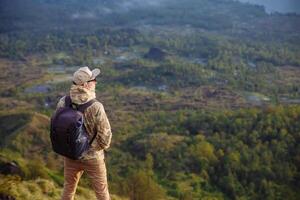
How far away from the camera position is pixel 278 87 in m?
116

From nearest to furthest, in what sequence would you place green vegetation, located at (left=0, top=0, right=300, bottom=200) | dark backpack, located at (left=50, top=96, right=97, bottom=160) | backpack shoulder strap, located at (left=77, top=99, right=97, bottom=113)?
dark backpack, located at (left=50, top=96, right=97, bottom=160) → backpack shoulder strap, located at (left=77, top=99, right=97, bottom=113) → green vegetation, located at (left=0, top=0, right=300, bottom=200)

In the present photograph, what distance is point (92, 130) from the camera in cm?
809

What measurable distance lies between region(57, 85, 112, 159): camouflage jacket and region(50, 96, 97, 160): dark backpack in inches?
3.4

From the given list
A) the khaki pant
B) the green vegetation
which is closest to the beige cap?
the khaki pant

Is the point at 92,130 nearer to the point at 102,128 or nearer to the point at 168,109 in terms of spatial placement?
the point at 102,128

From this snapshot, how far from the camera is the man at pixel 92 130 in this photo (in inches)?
316

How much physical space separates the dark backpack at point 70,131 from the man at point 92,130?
0.11 meters

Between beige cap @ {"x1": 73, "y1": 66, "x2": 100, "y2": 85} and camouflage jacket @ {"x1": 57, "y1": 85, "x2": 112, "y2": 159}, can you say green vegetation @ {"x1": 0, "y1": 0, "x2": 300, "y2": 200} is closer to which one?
camouflage jacket @ {"x1": 57, "y1": 85, "x2": 112, "y2": 159}

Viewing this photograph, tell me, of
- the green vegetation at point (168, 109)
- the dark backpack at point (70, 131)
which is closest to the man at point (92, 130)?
the dark backpack at point (70, 131)

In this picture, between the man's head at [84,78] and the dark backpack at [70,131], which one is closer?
the dark backpack at [70,131]

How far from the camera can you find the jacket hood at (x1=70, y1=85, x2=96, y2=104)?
805 cm

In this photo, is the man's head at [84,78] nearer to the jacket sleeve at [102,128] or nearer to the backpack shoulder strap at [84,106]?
the backpack shoulder strap at [84,106]

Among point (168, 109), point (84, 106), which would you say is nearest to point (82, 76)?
point (84, 106)

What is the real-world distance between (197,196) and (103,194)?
1615 inches
